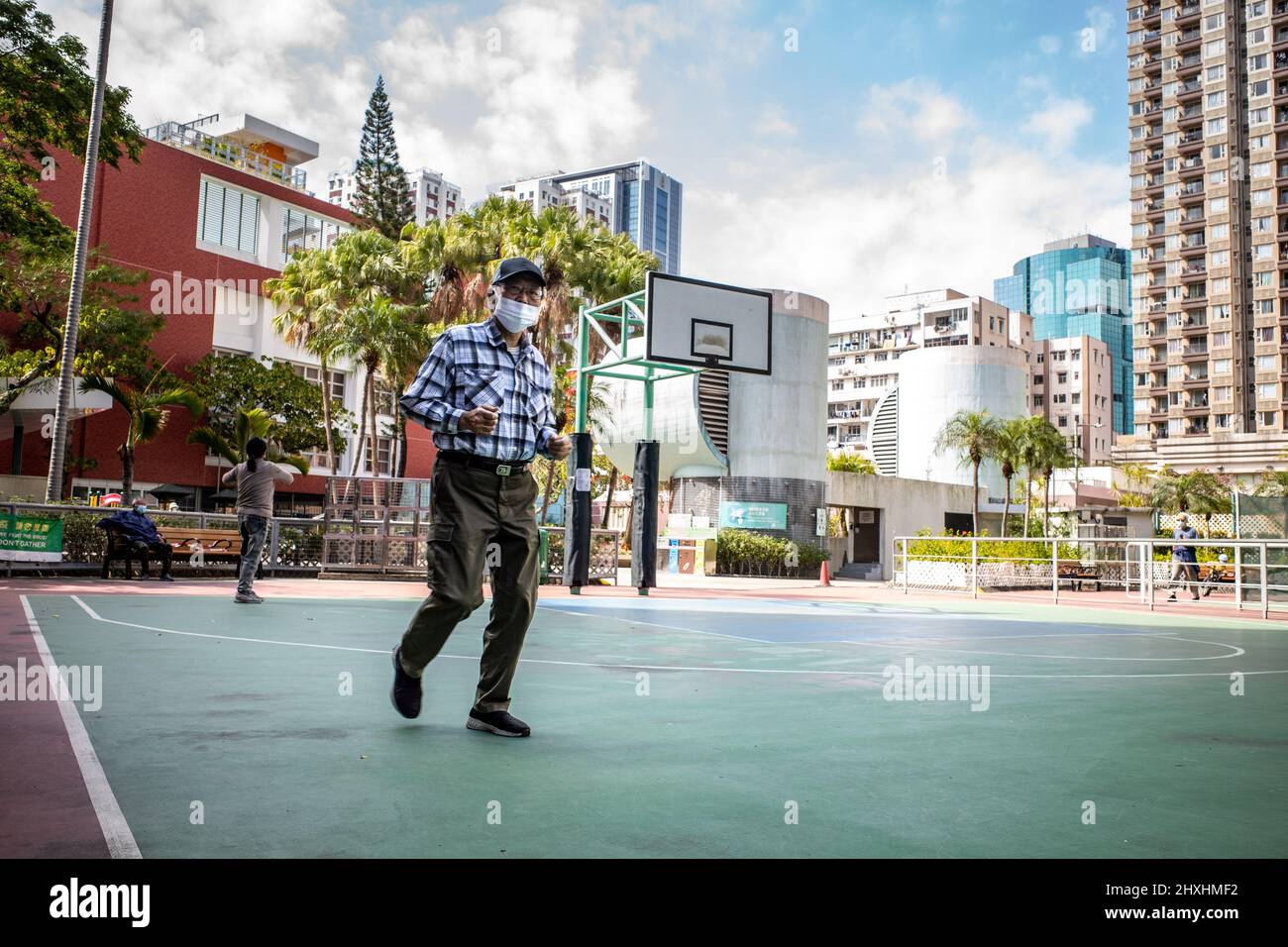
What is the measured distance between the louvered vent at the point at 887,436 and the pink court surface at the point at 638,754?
56.3 meters

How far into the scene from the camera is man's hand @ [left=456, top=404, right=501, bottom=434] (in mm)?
3920

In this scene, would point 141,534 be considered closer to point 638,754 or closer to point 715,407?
point 638,754

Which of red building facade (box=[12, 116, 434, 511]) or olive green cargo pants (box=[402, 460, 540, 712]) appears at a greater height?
red building facade (box=[12, 116, 434, 511])

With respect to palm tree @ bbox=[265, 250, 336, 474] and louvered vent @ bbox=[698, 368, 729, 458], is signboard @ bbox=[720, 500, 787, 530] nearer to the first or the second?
louvered vent @ bbox=[698, 368, 729, 458]

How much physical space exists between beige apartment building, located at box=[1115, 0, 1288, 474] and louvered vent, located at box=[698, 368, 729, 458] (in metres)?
A: 45.6

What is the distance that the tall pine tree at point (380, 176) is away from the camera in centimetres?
4803

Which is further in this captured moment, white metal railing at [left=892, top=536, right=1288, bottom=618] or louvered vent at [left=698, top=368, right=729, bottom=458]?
louvered vent at [left=698, top=368, right=729, bottom=458]

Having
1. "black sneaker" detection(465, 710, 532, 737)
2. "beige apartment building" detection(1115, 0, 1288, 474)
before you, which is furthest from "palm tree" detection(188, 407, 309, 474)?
"beige apartment building" detection(1115, 0, 1288, 474)

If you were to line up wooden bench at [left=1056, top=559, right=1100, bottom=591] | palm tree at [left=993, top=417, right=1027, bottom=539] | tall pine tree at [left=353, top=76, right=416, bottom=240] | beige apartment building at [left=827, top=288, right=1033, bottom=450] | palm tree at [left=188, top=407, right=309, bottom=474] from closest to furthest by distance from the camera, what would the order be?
wooden bench at [left=1056, top=559, right=1100, bottom=591], palm tree at [left=188, top=407, right=309, bottom=474], palm tree at [left=993, top=417, right=1027, bottom=539], tall pine tree at [left=353, top=76, right=416, bottom=240], beige apartment building at [left=827, top=288, right=1033, bottom=450]

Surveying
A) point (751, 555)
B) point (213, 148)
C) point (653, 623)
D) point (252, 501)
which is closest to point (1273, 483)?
point (751, 555)

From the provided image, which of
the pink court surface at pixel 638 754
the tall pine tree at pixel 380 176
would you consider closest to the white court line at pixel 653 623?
the pink court surface at pixel 638 754

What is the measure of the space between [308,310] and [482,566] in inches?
1191

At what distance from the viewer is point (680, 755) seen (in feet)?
12.8

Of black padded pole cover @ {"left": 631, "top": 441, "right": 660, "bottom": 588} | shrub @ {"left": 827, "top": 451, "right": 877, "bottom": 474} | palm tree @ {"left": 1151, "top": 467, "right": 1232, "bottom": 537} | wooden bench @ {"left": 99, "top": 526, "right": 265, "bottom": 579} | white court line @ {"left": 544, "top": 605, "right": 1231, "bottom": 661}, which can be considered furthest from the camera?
shrub @ {"left": 827, "top": 451, "right": 877, "bottom": 474}
